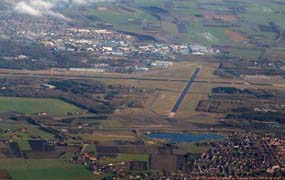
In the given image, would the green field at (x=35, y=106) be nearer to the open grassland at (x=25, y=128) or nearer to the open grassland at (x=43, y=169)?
the open grassland at (x=25, y=128)

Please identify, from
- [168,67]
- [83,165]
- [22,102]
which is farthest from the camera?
[168,67]

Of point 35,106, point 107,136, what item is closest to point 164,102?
point 35,106

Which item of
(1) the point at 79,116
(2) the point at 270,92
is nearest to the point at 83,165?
(1) the point at 79,116

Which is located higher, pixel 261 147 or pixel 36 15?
pixel 36 15

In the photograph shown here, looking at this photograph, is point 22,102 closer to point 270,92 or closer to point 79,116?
point 79,116

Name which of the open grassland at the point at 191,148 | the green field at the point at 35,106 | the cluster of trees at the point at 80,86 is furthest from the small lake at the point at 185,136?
the cluster of trees at the point at 80,86

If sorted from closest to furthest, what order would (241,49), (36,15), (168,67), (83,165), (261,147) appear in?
(83,165)
(261,147)
(168,67)
(241,49)
(36,15)

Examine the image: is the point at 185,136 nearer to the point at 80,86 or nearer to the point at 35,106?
the point at 35,106

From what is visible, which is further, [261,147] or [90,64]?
[90,64]
